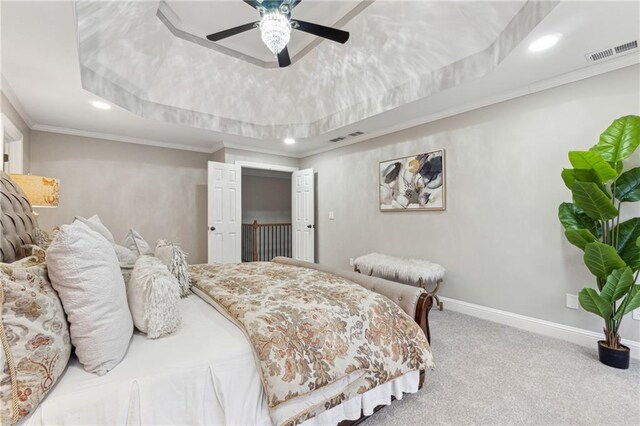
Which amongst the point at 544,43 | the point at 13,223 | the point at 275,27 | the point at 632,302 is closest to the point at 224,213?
the point at 275,27

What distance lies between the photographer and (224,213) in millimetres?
4938

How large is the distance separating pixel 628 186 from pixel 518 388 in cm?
176

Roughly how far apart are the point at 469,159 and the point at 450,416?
274 cm

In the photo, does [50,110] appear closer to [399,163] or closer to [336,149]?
[336,149]

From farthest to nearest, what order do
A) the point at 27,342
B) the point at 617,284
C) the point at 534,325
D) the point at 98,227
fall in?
the point at 534,325 → the point at 617,284 → the point at 98,227 → the point at 27,342

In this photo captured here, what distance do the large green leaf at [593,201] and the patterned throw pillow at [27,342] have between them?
3.08 metres

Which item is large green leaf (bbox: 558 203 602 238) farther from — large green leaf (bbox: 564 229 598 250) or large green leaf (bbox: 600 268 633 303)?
large green leaf (bbox: 600 268 633 303)

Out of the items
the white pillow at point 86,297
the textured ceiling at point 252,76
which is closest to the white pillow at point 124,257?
the white pillow at point 86,297

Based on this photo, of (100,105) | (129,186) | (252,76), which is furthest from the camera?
(129,186)

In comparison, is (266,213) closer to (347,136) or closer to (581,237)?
(347,136)

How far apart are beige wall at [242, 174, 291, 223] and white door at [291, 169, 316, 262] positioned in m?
1.61

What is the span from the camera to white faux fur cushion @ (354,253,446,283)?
3.43 m

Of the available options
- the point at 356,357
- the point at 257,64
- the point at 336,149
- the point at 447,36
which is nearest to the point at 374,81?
the point at 447,36

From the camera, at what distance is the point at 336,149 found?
17.4 ft
